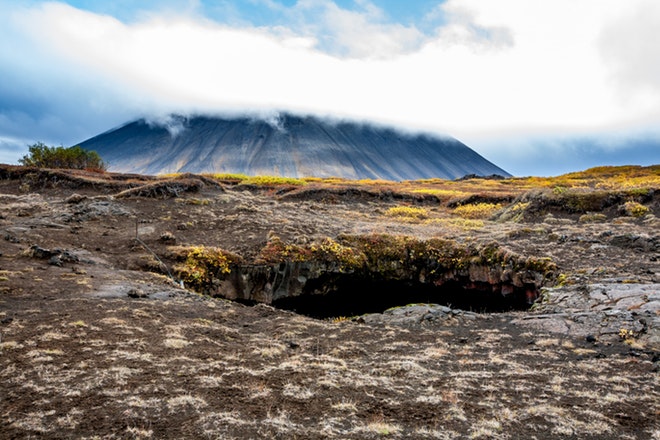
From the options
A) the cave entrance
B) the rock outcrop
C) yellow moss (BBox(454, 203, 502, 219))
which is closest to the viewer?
the rock outcrop

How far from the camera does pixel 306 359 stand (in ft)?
41.1

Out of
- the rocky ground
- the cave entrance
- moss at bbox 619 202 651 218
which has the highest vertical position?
moss at bbox 619 202 651 218

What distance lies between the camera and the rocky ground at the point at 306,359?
334 inches

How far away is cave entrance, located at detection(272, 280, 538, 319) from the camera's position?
1060 inches

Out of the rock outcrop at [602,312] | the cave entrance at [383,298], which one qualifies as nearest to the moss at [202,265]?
the cave entrance at [383,298]

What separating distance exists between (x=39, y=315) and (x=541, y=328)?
18274 millimetres

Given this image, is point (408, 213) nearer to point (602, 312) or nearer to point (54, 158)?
point (602, 312)

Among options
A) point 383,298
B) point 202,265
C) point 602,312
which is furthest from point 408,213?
point 602,312

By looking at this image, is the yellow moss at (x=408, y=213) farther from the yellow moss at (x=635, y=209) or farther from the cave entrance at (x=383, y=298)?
the cave entrance at (x=383, y=298)

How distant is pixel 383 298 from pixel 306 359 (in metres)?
17.0

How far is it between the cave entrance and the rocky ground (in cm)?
459

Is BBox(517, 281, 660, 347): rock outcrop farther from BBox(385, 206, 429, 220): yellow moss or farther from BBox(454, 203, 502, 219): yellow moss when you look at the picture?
BBox(454, 203, 502, 219): yellow moss

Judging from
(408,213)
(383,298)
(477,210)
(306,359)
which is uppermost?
(477,210)

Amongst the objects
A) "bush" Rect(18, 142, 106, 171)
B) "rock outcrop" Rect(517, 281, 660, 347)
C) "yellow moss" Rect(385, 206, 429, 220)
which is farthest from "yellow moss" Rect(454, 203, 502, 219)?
"bush" Rect(18, 142, 106, 171)
